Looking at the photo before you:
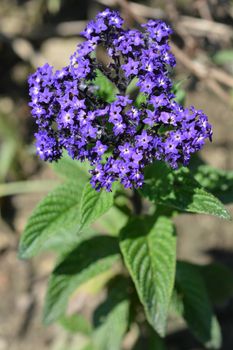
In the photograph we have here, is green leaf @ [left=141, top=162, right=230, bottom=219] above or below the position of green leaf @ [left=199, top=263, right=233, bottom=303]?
above

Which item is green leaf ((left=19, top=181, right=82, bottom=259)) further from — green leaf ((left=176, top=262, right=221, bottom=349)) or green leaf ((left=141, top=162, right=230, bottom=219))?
green leaf ((left=176, top=262, right=221, bottom=349))

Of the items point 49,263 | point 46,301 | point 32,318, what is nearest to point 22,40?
point 49,263

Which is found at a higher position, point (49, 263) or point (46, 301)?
point (49, 263)

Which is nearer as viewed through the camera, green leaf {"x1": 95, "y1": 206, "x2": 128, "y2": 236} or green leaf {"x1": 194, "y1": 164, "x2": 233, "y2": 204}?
green leaf {"x1": 194, "y1": 164, "x2": 233, "y2": 204}

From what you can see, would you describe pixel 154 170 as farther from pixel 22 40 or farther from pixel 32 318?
pixel 22 40

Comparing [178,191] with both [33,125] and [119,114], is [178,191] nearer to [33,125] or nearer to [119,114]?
[119,114]

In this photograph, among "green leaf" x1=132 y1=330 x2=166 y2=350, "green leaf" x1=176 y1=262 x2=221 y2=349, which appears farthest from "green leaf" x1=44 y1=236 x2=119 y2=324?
"green leaf" x1=132 y1=330 x2=166 y2=350
